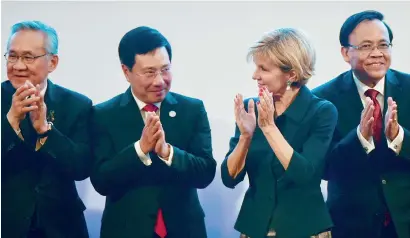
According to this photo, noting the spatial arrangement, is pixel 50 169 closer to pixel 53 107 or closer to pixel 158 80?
pixel 53 107

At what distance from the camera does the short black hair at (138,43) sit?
8.37 ft

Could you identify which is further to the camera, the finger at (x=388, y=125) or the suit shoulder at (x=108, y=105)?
the suit shoulder at (x=108, y=105)

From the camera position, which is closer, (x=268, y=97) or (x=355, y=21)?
(x=268, y=97)

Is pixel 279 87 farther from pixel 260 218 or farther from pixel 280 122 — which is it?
pixel 260 218

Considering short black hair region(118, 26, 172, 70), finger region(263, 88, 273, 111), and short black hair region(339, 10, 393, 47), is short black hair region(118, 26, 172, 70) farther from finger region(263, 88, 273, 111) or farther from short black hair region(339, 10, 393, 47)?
short black hair region(339, 10, 393, 47)

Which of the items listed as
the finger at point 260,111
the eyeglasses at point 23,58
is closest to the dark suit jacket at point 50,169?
the eyeglasses at point 23,58

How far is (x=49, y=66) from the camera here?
2621 mm

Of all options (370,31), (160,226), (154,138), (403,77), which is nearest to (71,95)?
(154,138)

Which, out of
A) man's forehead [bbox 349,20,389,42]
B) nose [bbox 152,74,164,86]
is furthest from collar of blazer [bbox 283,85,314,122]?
nose [bbox 152,74,164,86]

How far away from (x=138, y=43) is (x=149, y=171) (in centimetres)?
52

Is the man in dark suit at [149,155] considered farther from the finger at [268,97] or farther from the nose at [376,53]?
the nose at [376,53]

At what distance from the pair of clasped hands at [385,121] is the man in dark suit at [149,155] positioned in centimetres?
62

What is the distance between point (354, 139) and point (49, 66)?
4.21 ft

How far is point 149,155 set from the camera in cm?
253
